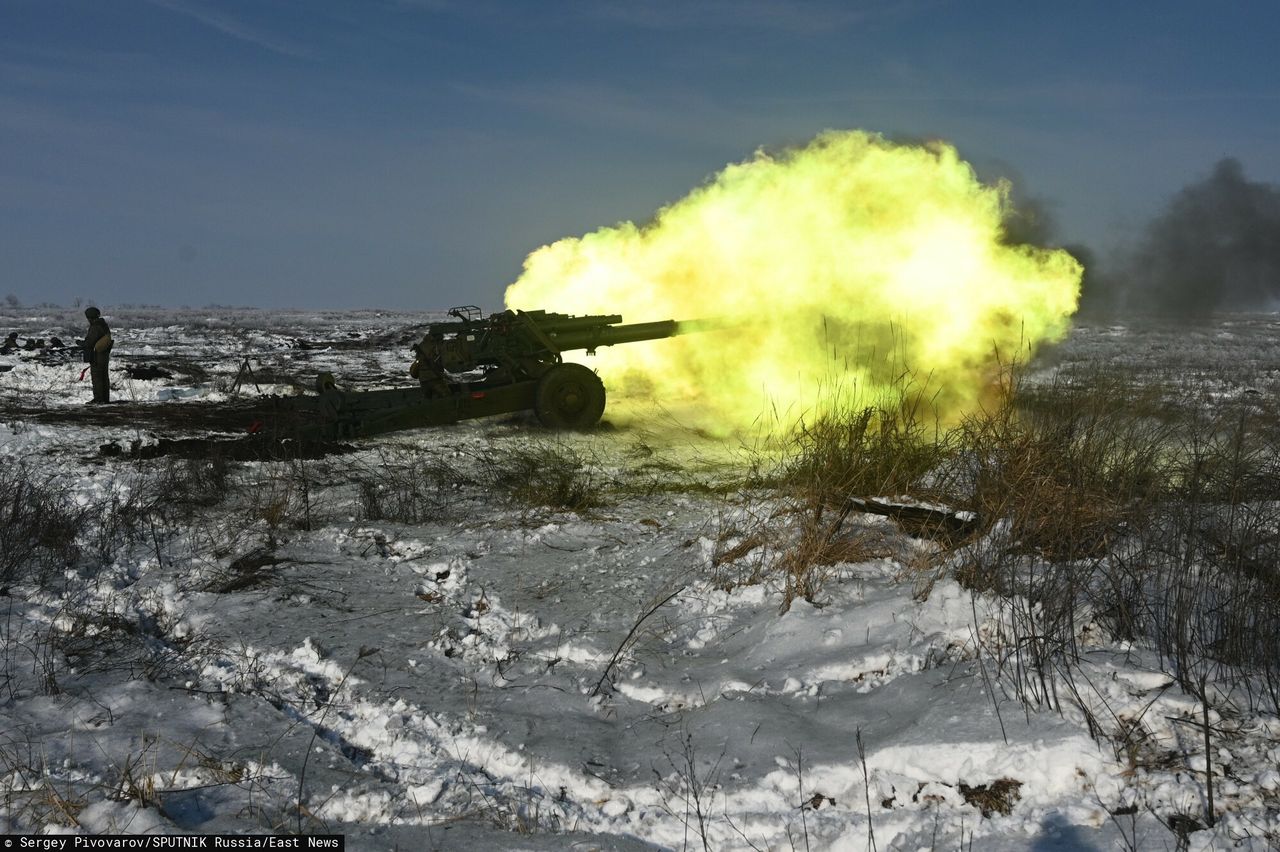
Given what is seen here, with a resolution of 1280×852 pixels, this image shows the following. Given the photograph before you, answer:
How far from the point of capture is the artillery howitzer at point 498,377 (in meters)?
12.1

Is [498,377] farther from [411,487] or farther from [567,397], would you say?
[411,487]

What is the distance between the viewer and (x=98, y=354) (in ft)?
48.4

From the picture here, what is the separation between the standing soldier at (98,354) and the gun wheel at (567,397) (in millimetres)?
7554

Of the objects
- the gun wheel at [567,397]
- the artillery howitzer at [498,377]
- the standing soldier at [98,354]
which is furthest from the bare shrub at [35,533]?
the standing soldier at [98,354]

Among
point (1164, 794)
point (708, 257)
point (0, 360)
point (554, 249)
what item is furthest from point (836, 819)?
point (0, 360)

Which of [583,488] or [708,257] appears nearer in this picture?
[583,488]

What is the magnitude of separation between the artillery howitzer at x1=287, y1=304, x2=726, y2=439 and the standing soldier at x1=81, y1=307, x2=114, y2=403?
4.81 meters

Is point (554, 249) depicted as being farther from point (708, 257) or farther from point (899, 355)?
point (899, 355)

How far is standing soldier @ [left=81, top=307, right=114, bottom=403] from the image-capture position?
14.7m

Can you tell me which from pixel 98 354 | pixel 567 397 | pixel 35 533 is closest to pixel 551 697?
pixel 35 533

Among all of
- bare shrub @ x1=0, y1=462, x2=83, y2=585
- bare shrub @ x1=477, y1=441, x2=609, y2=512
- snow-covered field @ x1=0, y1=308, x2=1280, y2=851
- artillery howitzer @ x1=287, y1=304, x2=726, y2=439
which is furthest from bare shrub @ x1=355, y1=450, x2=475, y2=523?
bare shrub @ x1=0, y1=462, x2=83, y2=585

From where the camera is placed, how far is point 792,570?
230 inches

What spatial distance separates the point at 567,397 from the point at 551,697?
27.9 ft

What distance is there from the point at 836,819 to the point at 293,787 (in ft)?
6.91
